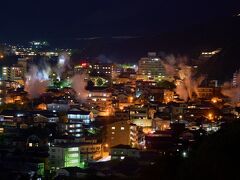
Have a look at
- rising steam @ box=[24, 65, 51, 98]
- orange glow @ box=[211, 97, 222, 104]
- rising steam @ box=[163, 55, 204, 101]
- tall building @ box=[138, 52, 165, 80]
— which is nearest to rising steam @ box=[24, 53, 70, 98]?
rising steam @ box=[24, 65, 51, 98]

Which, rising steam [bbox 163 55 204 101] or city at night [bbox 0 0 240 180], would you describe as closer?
city at night [bbox 0 0 240 180]

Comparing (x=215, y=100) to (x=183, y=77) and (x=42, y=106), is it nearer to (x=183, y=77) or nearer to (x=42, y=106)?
(x=183, y=77)

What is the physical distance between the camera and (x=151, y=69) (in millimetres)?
22672

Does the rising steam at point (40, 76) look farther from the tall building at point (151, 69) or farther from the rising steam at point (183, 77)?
the rising steam at point (183, 77)

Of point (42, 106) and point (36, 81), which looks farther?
point (36, 81)

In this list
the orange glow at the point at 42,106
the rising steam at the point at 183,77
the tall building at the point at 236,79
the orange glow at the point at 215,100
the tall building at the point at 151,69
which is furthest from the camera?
the tall building at the point at 151,69

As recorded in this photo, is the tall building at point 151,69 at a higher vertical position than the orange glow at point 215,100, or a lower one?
higher

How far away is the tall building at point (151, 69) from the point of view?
22.2 m

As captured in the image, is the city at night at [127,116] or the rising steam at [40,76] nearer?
the city at night at [127,116]

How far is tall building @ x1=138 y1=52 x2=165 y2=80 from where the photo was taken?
72.7 feet

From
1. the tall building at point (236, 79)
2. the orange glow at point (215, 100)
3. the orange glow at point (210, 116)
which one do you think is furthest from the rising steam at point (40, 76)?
the tall building at point (236, 79)

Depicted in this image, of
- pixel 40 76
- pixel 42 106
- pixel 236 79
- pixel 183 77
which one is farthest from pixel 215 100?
pixel 40 76

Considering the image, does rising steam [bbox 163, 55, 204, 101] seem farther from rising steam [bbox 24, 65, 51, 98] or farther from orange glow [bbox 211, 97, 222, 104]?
rising steam [bbox 24, 65, 51, 98]

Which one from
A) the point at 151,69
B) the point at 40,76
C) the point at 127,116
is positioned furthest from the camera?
the point at 40,76
